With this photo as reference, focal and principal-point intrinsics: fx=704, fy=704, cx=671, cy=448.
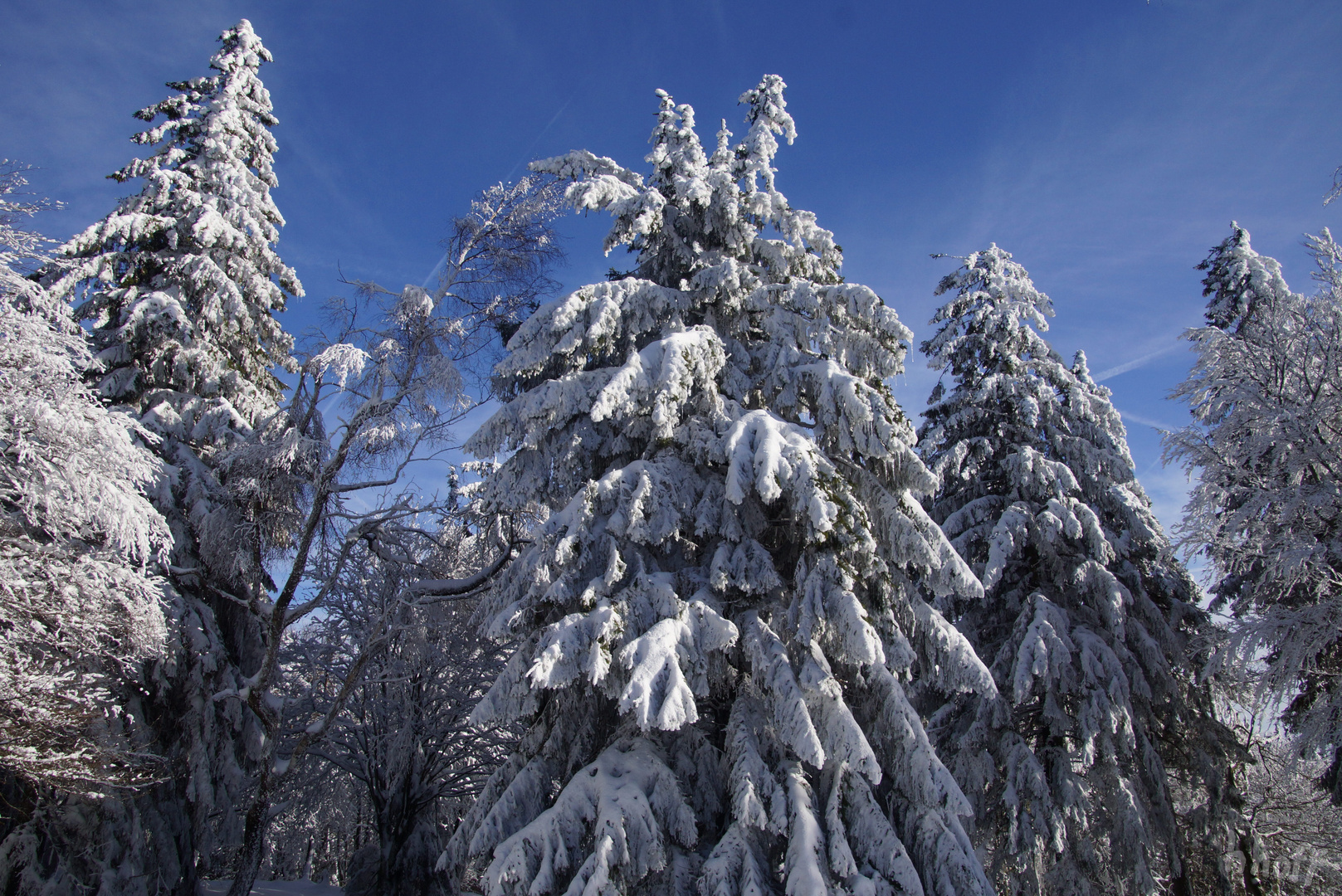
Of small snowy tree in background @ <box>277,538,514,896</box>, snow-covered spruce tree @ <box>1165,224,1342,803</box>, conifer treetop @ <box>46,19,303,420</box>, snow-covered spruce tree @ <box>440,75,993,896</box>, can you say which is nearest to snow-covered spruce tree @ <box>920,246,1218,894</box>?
snow-covered spruce tree @ <box>1165,224,1342,803</box>

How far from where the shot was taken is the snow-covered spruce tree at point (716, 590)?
6.26 meters

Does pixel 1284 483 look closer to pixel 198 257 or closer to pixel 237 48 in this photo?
pixel 198 257

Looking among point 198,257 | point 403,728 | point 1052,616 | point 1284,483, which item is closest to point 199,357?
point 198,257

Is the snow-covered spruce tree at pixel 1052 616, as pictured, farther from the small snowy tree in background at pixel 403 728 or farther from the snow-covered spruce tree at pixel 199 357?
the snow-covered spruce tree at pixel 199 357

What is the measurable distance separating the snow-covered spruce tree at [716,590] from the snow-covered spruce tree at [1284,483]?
210 inches

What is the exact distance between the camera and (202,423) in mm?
12023

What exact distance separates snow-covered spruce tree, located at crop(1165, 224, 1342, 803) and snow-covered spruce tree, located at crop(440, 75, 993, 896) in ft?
17.5

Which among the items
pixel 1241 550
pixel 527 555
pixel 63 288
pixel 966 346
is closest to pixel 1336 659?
pixel 1241 550

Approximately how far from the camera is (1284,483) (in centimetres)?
1047

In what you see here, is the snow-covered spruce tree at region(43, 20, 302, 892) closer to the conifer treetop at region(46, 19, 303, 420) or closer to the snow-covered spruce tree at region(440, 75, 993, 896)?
the conifer treetop at region(46, 19, 303, 420)

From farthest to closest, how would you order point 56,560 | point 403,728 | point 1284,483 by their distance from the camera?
point 403,728 → point 1284,483 → point 56,560

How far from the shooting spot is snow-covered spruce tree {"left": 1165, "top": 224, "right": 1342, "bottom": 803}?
31.1ft

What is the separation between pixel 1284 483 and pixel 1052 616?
13.8 feet

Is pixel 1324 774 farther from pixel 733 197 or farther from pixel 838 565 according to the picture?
pixel 733 197
